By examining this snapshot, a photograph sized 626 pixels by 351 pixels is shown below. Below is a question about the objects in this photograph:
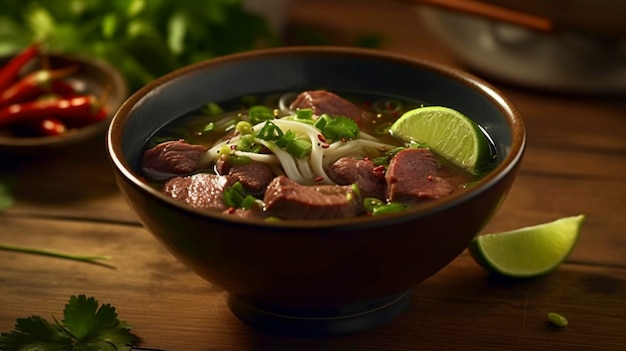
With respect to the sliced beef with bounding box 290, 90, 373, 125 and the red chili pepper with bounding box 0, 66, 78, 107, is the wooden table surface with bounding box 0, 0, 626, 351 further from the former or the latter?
the sliced beef with bounding box 290, 90, 373, 125

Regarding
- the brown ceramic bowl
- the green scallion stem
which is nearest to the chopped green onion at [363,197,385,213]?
the green scallion stem

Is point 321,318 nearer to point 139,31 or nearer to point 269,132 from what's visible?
point 269,132

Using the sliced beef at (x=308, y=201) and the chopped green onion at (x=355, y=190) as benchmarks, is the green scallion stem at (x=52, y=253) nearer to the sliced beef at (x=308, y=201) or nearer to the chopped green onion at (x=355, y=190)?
the sliced beef at (x=308, y=201)

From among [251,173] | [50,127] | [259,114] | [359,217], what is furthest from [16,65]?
[359,217]

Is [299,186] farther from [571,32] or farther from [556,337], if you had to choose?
[571,32]

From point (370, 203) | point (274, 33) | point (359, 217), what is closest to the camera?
point (359, 217)

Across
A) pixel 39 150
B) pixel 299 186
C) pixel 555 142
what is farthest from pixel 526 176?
pixel 39 150

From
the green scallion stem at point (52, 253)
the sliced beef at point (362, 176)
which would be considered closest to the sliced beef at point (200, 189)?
the sliced beef at point (362, 176)
